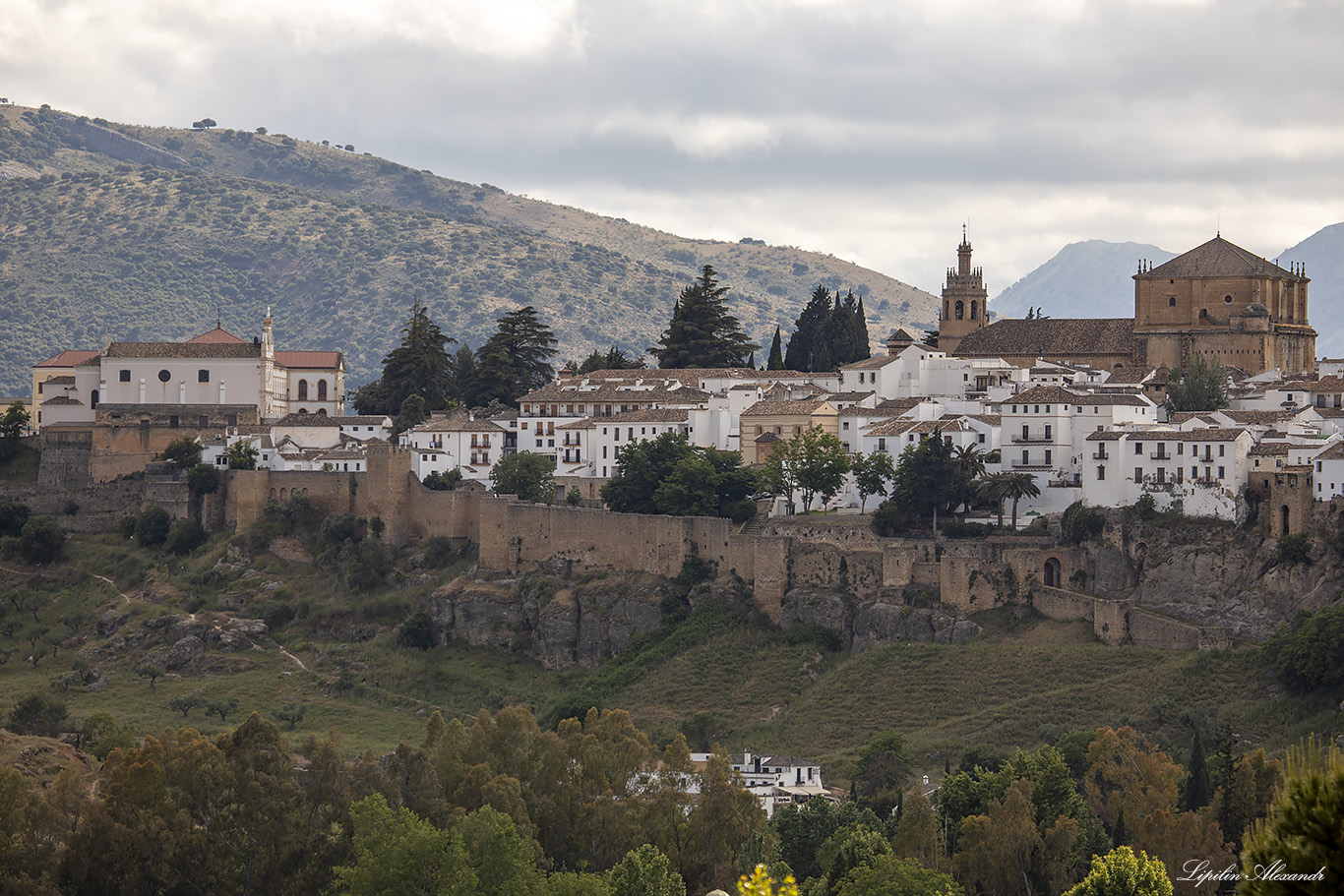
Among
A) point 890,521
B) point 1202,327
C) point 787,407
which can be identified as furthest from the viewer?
point 1202,327

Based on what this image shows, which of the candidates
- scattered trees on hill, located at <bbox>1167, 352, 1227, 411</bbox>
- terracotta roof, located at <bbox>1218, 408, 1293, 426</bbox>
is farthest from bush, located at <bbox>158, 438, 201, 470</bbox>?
terracotta roof, located at <bbox>1218, 408, 1293, 426</bbox>

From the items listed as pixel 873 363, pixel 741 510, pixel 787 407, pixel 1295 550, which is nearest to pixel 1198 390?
pixel 873 363

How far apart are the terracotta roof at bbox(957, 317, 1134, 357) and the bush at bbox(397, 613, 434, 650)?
23601 millimetres

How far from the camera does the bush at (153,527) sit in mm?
68000

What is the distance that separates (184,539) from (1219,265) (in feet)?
127

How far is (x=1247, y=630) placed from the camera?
47.7 metres

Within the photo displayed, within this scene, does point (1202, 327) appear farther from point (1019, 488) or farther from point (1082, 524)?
point (1082, 524)

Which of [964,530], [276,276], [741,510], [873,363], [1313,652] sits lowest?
[1313,652]

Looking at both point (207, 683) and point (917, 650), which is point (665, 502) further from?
point (207, 683)

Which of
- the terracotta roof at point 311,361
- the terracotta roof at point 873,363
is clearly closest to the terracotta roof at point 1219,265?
the terracotta roof at point 873,363

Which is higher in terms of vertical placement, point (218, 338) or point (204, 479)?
point (218, 338)

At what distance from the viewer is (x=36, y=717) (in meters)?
51.2

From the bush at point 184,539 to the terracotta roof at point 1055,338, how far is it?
2932 cm

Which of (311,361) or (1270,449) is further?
(311,361)
